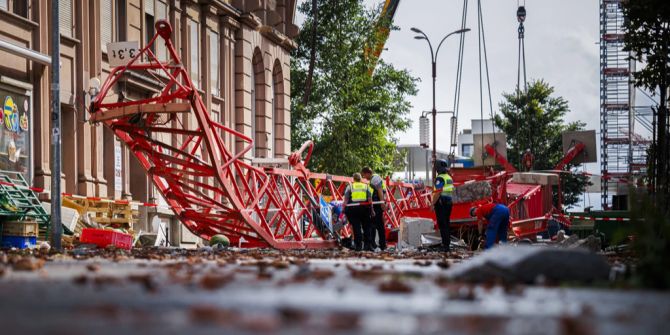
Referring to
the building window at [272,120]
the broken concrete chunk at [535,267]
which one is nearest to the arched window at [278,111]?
the building window at [272,120]

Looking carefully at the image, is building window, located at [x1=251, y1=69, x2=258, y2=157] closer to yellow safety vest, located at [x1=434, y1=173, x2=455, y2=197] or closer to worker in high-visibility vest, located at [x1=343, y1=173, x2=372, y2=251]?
worker in high-visibility vest, located at [x1=343, y1=173, x2=372, y2=251]

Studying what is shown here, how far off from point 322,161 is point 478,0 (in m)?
10.1

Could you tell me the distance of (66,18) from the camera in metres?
26.3

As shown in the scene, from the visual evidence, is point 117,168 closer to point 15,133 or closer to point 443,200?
point 15,133

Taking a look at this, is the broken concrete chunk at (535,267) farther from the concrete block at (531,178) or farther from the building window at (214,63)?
the building window at (214,63)

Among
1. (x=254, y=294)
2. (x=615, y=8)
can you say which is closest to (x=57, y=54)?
(x=254, y=294)

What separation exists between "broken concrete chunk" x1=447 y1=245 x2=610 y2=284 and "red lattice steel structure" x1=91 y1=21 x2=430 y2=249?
13.3 meters

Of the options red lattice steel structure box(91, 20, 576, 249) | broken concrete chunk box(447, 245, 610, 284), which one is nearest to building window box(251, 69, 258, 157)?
red lattice steel structure box(91, 20, 576, 249)

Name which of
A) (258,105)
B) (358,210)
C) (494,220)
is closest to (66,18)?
(358,210)

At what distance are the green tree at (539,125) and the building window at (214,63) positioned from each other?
30089 mm

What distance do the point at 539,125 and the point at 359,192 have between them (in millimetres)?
44277

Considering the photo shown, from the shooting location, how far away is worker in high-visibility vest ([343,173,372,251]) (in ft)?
75.3

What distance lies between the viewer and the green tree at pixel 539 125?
2552 inches

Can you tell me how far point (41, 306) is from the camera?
626cm
